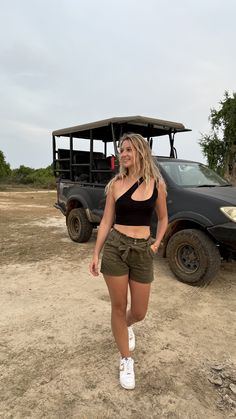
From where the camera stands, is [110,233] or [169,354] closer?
[110,233]

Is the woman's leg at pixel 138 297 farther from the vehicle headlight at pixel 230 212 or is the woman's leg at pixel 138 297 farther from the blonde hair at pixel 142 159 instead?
the vehicle headlight at pixel 230 212

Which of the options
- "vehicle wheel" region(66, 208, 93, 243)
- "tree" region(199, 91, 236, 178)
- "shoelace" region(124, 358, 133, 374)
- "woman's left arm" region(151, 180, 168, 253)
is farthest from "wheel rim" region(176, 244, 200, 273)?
"tree" region(199, 91, 236, 178)

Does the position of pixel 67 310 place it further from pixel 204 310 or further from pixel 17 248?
pixel 17 248

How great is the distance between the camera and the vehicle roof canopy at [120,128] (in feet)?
20.1

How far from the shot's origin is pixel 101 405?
2.30 metres

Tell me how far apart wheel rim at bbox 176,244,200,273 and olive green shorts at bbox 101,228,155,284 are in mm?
2295

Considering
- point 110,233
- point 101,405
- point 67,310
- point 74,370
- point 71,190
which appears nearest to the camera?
point 101,405

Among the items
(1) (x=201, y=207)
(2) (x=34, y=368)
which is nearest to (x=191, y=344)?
(2) (x=34, y=368)

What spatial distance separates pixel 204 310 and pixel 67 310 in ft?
5.33

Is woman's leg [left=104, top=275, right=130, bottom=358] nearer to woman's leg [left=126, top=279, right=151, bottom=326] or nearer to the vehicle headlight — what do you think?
woman's leg [left=126, top=279, right=151, bottom=326]

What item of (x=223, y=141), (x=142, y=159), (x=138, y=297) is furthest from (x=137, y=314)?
(x=223, y=141)

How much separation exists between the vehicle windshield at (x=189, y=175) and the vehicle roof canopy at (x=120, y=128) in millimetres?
1115

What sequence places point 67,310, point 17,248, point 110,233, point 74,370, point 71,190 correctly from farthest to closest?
point 71,190
point 17,248
point 67,310
point 74,370
point 110,233

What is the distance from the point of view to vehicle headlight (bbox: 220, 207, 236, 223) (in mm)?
4231
